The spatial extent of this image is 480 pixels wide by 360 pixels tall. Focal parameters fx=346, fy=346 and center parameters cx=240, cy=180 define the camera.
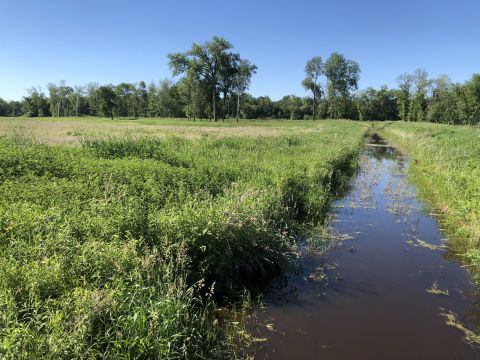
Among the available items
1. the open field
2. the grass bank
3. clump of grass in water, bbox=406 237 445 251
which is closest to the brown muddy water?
clump of grass in water, bbox=406 237 445 251

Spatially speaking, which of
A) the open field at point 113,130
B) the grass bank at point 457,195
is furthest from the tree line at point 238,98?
the grass bank at point 457,195

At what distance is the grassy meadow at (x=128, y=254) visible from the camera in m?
4.03

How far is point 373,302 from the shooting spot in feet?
21.5

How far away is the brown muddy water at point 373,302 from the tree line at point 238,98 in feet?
188

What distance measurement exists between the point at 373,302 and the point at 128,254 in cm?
459

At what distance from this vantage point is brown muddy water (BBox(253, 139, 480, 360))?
5.30 metres

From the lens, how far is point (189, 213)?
22.9ft

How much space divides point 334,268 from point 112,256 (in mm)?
5091

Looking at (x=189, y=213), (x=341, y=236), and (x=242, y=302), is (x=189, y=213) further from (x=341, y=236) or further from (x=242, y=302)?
(x=341, y=236)

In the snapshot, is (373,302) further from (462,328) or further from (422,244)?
(422,244)

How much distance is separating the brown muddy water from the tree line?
188 feet

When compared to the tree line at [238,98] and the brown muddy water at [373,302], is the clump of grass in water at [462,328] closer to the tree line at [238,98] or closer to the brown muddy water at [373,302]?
the brown muddy water at [373,302]

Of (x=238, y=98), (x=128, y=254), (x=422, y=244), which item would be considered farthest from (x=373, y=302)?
(x=238, y=98)

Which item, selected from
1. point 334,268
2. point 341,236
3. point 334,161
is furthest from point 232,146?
point 334,268
